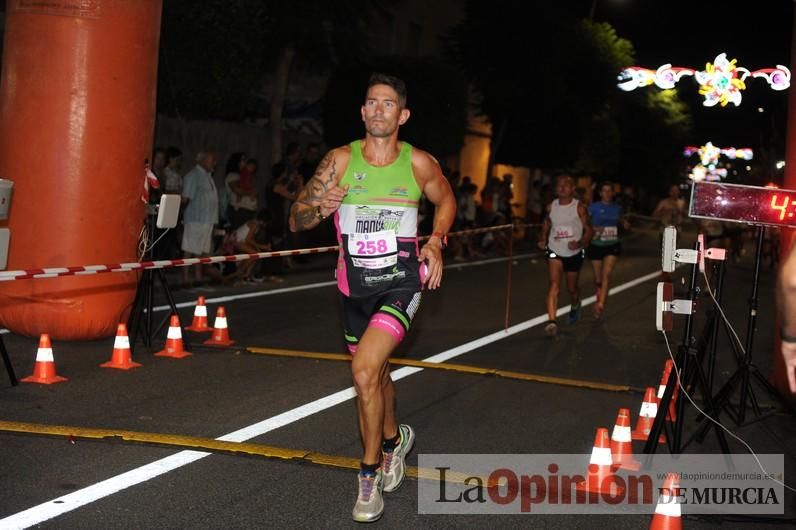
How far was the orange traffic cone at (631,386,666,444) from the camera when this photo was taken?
26.4ft

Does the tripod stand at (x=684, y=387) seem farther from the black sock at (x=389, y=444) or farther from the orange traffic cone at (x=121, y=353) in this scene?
the orange traffic cone at (x=121, y=353)

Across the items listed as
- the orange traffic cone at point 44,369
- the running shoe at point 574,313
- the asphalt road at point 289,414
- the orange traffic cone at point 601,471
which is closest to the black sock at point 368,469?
the asphalt road at point 289,414

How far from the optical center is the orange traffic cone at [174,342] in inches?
401

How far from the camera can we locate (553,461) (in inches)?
280

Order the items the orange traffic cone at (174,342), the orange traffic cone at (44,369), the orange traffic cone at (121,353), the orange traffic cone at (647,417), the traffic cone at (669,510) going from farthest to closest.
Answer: the orange traffic cone at (174,342) < the orange traffic cone at (121,353) < the orange traffic cone at (44,369) < the orange traffic cone at (647,417) < the traffic cone at (669,510)

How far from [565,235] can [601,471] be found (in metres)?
7.64

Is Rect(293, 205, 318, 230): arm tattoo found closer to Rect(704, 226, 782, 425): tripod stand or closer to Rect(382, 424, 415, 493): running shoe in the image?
Rect(382, 424, 415, 493): running shoe

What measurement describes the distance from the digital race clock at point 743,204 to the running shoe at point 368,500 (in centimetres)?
248

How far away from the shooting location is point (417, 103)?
27516 mm

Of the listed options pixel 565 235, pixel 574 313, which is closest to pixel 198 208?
pixel 565 235

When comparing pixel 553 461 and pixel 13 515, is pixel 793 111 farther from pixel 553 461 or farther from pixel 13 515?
pixel 13 515

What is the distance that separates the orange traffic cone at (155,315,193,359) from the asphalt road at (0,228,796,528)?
0.48 feet

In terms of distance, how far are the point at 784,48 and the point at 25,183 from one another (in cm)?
3665

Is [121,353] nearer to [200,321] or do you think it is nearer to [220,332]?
[220,332]
